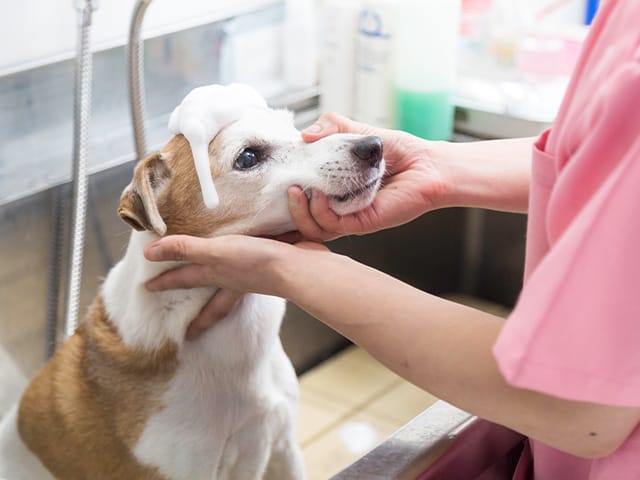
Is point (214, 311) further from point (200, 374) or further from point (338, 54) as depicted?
point (338, 54)

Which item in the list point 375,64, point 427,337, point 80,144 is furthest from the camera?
point 375,64

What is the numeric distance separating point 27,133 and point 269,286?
0.72 metres

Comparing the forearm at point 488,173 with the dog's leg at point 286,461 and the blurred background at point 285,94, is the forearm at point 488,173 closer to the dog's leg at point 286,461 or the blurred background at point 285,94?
the dog's leg at point 286,461

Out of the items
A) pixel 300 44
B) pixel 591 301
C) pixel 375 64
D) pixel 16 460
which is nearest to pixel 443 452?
pixel 591 301

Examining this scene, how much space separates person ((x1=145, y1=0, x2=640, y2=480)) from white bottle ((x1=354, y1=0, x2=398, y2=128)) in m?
0.80

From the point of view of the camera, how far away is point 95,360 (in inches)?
39.5

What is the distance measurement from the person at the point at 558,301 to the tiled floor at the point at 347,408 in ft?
2.06

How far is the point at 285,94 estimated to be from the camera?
161 centimetres

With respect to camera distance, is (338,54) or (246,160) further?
(338,54)

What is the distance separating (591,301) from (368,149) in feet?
1.22

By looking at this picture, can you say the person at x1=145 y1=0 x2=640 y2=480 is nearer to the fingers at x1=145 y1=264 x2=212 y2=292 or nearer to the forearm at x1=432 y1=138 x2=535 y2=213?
the fingers at x1=145 y1=264 x2=212 y2=292

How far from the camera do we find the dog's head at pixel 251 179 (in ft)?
2.81

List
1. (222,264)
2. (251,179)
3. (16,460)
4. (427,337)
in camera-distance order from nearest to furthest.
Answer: (427,337) < (222,264) < (251,179) < (16,460)

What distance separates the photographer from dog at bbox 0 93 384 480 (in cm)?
88
